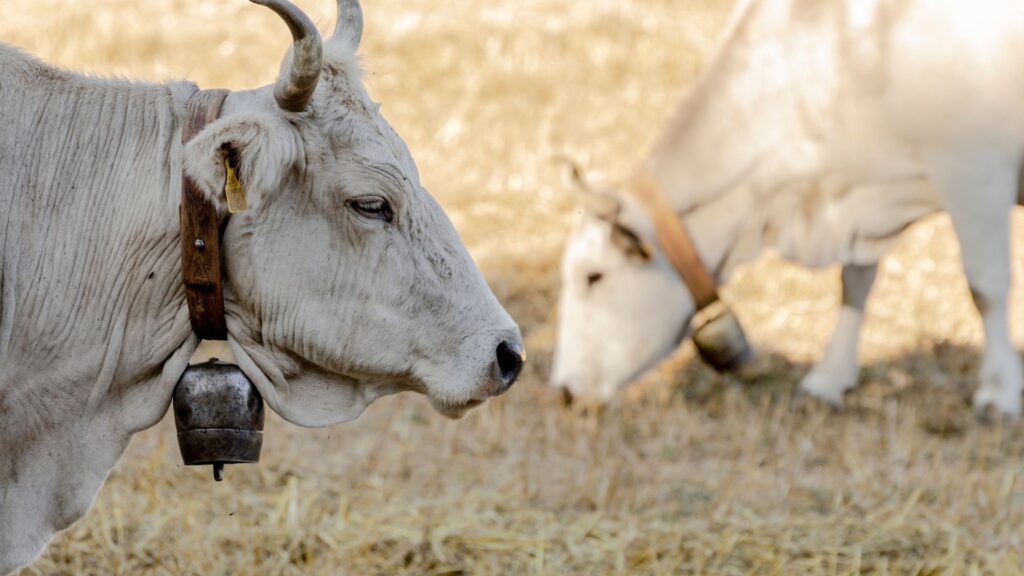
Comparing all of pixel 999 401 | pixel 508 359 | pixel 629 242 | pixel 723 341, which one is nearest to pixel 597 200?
pixel 629 242

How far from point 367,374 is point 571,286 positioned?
4.02 metres

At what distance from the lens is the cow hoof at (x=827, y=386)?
705 cm

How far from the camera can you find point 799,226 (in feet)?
22.4

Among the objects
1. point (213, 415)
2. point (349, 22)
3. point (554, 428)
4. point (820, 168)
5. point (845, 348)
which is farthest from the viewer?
point (845, 348)

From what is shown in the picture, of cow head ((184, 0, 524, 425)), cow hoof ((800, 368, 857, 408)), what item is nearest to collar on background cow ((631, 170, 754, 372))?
cow hoof ((800, 368, 857, 408))

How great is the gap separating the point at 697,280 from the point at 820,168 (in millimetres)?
818

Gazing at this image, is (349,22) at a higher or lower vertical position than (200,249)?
higher

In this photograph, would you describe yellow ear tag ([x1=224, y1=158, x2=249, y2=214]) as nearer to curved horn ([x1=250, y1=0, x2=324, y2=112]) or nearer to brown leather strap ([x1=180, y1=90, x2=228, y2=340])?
brown leather strap ([x1=180, y1=90, x2=228, y2=340])

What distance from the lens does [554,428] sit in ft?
20.9

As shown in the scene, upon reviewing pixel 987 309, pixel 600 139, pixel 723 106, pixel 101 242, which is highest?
pixel 600 139

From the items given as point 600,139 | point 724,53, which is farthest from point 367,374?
point 600,139

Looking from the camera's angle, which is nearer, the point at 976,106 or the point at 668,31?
the point at 976,106

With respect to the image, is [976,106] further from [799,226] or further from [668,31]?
[668,31]

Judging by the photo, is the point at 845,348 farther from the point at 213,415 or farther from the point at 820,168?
the point at 213,415
